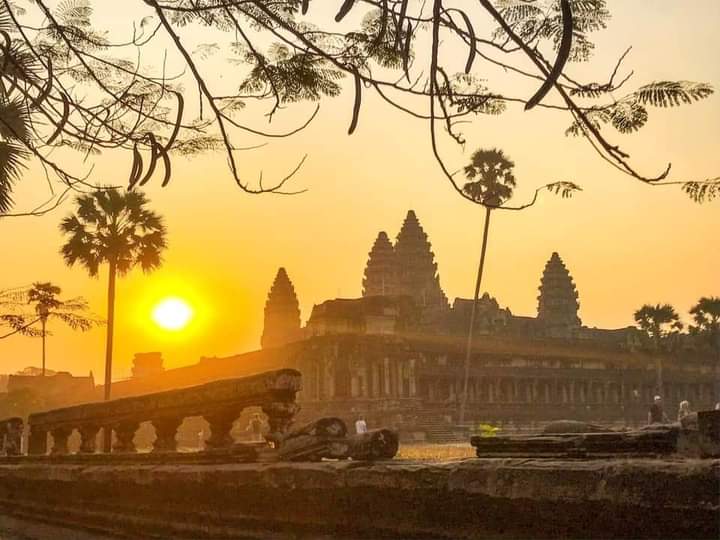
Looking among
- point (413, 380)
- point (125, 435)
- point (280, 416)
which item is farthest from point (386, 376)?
point (280, 416)

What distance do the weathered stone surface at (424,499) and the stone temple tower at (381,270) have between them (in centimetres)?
6673

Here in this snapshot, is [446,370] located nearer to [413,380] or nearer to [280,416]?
[413,380]

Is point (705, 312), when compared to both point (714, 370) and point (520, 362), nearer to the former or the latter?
point (714, 370)

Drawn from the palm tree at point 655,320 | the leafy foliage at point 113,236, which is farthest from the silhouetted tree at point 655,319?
the leafy foliage at point 113,236

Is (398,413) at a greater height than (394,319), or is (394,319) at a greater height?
(394,319)

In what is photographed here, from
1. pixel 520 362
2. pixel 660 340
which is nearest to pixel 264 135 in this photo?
pixel 520 362

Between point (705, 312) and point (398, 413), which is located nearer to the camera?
point (398, 413)

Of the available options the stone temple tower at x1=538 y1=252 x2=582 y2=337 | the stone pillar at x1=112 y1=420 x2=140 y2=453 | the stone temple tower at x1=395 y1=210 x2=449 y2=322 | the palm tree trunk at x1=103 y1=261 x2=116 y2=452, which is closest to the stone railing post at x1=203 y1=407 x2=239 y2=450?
the stone pillar at x1=112 y1=420 x2=140 y2=453

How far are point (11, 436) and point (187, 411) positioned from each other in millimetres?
6342

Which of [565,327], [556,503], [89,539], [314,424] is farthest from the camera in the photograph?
[565,327]

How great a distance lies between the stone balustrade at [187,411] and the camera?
5.70 meters

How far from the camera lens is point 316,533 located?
4.62m

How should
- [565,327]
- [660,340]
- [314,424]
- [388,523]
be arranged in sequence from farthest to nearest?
[565,327], [660,340], [314,424], [388,523]

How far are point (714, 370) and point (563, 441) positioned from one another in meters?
61.8
